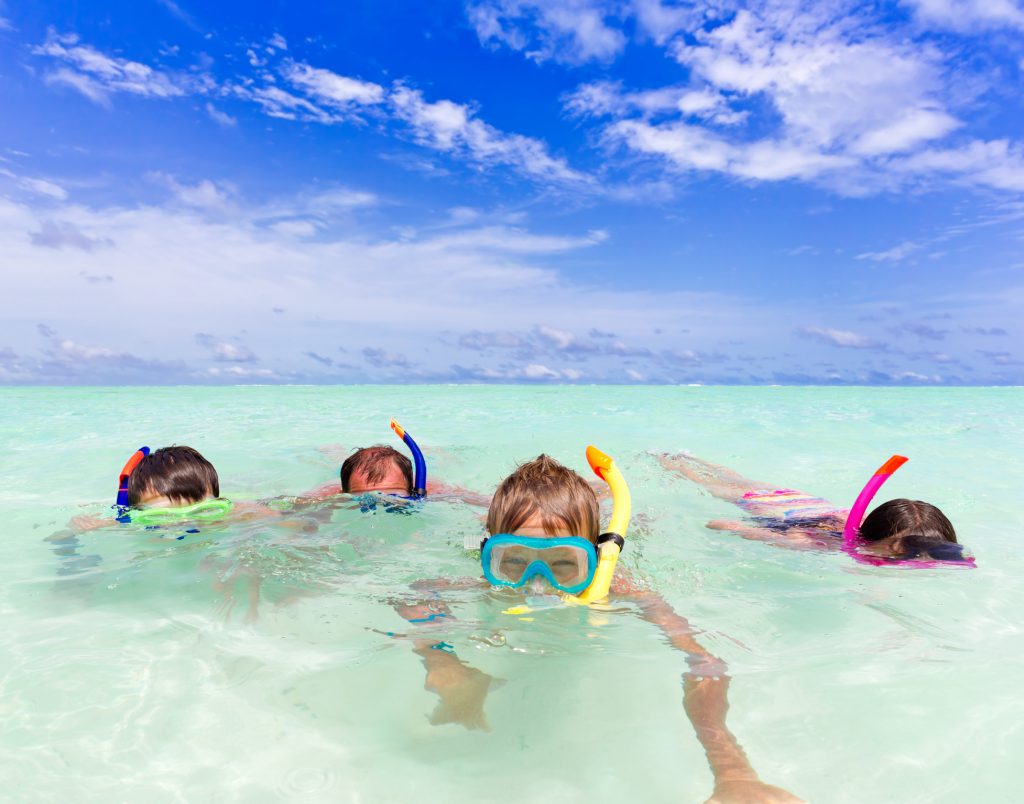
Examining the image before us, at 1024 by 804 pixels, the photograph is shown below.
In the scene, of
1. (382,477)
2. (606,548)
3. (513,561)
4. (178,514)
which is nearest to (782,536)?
(606,548)

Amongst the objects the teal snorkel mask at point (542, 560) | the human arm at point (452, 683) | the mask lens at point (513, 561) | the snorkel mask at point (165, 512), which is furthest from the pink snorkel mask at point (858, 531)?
the snorkel mask at point (165, 512)

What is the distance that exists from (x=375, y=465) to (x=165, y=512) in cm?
145

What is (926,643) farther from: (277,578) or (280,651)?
(277,578)

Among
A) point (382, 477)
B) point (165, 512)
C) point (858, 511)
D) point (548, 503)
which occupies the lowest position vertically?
point (165, 512)

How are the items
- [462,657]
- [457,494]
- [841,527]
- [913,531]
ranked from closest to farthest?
[462,657] < [913,531] < [841,527] < [457,494]

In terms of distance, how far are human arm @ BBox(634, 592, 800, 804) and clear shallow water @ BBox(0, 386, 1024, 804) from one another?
0.04 meters

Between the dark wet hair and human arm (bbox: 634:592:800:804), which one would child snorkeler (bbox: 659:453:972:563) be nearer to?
the dark wet hair

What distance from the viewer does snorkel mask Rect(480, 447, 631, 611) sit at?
2.59 meters

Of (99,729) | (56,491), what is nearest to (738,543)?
(99,729)

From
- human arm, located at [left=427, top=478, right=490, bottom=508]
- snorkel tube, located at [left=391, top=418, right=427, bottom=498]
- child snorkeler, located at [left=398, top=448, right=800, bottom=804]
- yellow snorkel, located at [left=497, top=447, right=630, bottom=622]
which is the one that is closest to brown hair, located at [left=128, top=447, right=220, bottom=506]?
snorkel tube, located at [left=391, top=418, right=427, bottom=498]

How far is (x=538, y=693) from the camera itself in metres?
2.17

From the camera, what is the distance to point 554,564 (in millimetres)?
2639

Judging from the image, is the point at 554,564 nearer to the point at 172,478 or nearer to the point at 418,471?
the point at 418,471

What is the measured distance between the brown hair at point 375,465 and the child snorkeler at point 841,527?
226cm
